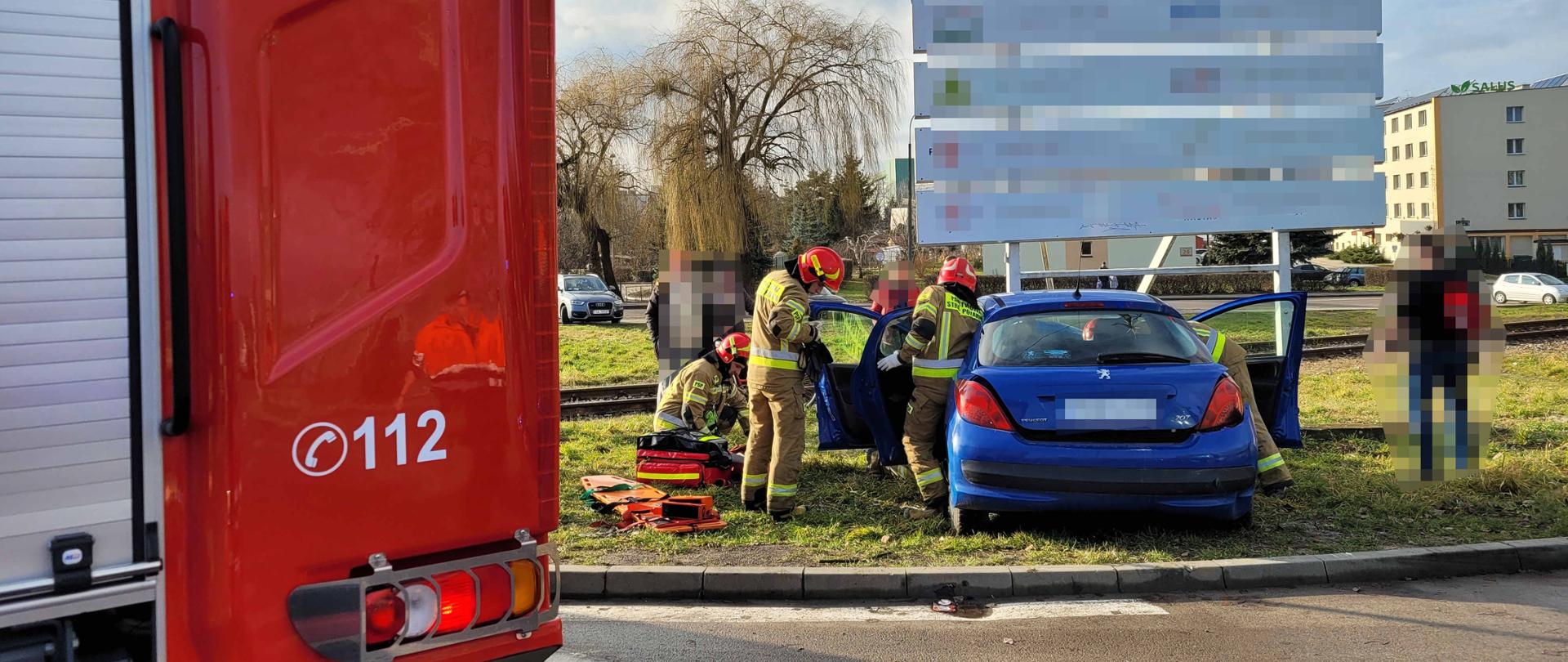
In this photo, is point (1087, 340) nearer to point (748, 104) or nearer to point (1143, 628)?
point (1143, 628)

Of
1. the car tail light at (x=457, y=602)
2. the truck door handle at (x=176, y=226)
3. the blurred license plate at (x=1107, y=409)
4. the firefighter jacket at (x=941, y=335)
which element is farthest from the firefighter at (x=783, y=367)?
the truck door handle at (x=176, y=226)

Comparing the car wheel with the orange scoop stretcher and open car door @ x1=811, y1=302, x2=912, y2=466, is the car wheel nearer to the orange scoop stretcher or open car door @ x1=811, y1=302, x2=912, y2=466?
open car door @ x1=811, y1=302, x2=912, y2=466

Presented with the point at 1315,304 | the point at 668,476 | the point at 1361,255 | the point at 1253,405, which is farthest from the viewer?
the point at 1361,255

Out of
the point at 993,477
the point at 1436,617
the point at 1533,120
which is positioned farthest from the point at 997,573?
the point at 1533,120

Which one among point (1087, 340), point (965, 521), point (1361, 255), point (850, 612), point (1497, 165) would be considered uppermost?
point (1497, 165)

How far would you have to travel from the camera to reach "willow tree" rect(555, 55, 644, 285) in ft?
83.7

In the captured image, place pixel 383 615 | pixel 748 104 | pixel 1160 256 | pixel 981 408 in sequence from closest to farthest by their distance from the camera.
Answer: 1. pixel 383 615
2. pixel 981 408
3. pixel 1160 256
4. pixel 748 104

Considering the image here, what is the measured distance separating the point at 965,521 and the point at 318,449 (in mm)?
4355

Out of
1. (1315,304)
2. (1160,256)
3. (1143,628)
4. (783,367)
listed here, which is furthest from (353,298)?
(1315,304)

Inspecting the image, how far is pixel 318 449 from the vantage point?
6.74 ft

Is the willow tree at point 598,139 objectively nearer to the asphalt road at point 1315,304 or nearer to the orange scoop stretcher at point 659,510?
the asphalt road at point 1315,304

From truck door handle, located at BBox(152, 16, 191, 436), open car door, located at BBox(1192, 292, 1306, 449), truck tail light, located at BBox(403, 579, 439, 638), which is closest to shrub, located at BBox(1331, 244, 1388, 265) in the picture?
open car door, located at BBox(1192, 292, 1306, 449)

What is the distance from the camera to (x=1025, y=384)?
17.8ft

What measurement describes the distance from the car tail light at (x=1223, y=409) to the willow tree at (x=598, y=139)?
21215mm
